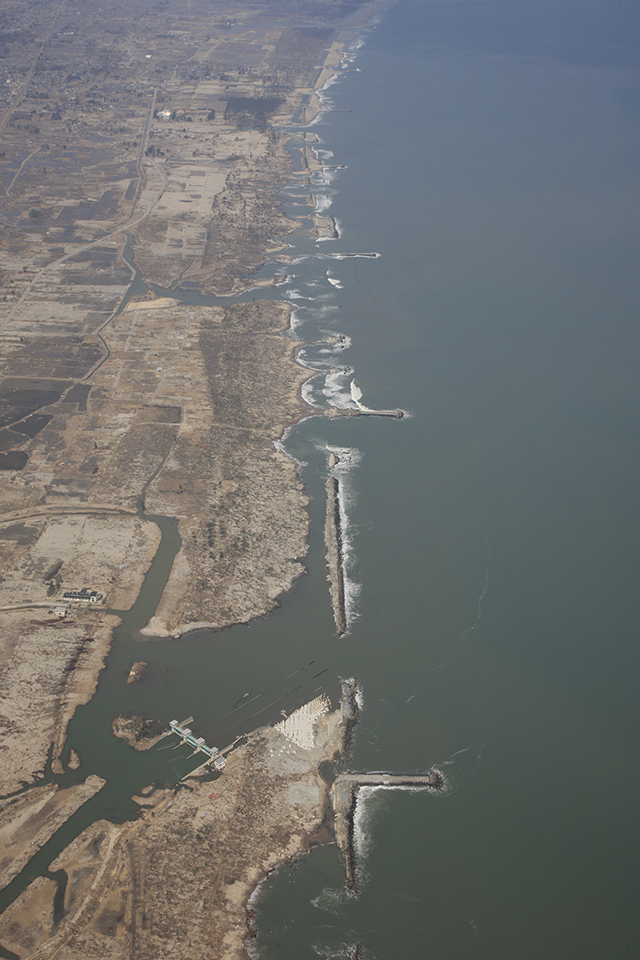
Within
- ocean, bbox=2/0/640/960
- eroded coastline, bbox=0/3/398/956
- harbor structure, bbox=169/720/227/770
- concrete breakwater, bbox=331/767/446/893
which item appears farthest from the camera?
eroded coastline, bbox=0/3/398/956

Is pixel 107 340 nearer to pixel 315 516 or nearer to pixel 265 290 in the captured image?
pixel 265 290

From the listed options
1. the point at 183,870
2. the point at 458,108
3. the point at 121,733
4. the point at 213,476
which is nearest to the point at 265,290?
the point at 213,476

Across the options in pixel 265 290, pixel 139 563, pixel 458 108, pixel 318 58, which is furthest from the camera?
pixel 318 58

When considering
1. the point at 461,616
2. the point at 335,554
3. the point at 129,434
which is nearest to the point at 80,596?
the point at 335,554

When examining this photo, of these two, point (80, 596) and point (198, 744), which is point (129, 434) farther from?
point (198, 744)

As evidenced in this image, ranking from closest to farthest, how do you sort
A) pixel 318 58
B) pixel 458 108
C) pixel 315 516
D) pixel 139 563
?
pixel 139 563 < pixel 315 516 < pixel 458 108 < pixel 318 58

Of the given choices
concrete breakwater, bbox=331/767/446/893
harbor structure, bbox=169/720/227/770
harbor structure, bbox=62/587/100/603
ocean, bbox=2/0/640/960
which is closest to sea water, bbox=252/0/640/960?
ocean, bbox=2/0/640/960

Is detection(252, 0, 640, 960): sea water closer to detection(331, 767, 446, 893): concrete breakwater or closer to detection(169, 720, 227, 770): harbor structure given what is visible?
detection(331, 767, 446, 893): concrete breakwater

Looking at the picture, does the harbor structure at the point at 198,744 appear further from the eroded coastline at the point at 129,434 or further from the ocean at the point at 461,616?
the eroded coastline at the point at 129,434
